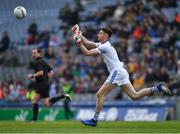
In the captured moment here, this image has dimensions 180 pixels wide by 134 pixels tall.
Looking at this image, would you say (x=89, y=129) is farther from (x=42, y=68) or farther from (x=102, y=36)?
(x=42, y=68)

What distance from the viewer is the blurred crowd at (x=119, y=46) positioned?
102 feet

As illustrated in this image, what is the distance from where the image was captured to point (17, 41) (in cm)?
3722

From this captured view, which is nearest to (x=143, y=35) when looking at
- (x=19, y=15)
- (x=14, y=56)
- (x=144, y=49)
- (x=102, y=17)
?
(x=144, y=49)

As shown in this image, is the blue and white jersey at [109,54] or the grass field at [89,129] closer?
the grass field at [89,129]

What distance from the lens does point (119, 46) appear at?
33406 millimetres

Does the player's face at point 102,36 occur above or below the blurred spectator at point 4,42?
above

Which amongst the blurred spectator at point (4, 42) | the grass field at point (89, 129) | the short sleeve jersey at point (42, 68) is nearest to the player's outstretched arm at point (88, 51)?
the grass field at point (89, 129)

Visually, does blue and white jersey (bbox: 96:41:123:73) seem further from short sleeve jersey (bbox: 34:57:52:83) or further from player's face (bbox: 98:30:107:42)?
short sleeve jersey (bbox: 34:57:52:83)

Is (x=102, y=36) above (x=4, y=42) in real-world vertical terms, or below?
above

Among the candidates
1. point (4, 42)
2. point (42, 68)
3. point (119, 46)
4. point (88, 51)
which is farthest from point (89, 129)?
point (4, 42)

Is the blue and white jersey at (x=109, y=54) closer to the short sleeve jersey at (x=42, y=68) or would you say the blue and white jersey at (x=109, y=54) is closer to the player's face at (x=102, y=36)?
the player's face at (x=102, y=36)

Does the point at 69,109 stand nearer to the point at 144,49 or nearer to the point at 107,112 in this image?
the point at 107,112

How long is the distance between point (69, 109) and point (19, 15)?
1027cm

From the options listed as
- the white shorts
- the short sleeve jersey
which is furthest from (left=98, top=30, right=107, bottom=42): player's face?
the short sleeve jersey
